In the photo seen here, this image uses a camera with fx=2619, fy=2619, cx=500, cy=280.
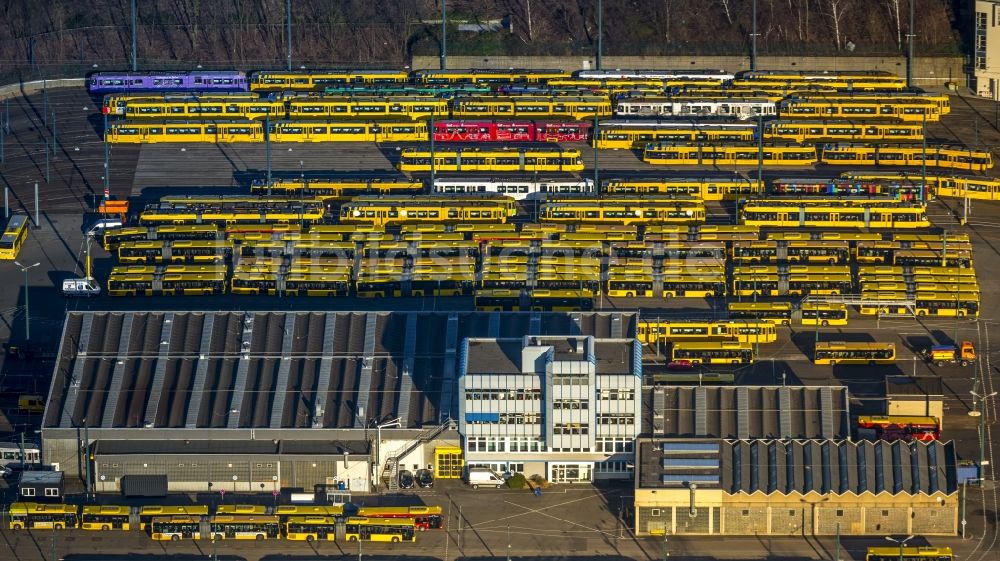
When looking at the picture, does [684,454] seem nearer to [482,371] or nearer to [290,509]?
[482,371]

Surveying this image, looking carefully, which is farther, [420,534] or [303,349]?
[303,349]

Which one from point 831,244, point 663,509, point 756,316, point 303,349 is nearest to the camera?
point 663,509

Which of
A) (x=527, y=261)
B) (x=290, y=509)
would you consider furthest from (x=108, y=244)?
(x=290, y=509)

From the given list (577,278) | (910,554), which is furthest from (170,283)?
(910,554)

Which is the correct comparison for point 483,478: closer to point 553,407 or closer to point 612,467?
point 553,407

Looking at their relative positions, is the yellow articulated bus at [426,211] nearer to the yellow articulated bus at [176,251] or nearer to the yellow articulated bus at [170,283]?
the yellow articulated bus at [176,251]

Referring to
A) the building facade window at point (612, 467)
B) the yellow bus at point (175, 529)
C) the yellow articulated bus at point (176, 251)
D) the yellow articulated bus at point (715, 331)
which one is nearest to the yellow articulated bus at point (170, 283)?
the yellow articulated bus at point (176, 251)
